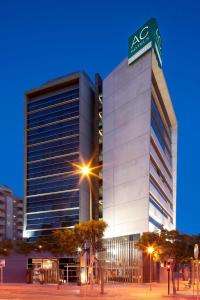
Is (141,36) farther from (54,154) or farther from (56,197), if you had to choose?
(56,197)

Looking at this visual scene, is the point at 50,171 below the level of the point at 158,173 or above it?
above

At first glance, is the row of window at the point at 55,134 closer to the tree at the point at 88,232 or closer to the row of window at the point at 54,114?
the row of window at the point at 54,114

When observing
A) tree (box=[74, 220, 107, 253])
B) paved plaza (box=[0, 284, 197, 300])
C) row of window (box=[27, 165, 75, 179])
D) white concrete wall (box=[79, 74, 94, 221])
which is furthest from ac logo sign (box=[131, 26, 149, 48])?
paved plaza (box=[0, 284, 197, 300])

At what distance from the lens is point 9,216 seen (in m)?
173

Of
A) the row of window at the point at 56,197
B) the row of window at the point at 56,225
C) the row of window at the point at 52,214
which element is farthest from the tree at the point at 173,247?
the row of window at the point at 56,197

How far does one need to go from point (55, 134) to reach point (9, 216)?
52.6m

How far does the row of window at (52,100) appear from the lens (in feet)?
438

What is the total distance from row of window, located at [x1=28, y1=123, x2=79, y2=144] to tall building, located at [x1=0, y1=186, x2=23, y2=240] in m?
38.7

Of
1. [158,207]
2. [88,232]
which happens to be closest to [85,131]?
[158,207]

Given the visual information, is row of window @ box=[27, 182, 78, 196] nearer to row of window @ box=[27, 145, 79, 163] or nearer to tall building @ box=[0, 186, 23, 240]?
row of window @ box=[27, 145, 79, 163]

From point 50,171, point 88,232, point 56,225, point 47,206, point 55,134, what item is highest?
point 55,134

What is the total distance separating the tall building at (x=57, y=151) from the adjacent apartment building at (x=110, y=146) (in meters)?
0.28

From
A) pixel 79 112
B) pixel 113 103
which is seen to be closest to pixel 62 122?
pixel 79 112

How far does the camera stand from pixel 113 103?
10150cm
